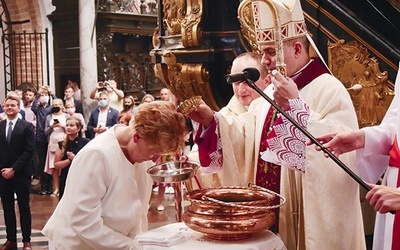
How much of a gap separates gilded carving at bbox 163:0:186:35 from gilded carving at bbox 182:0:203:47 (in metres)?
0.05

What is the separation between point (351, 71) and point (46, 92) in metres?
7.95

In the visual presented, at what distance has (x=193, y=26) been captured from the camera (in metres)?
4.69

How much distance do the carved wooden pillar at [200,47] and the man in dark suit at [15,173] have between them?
9.53ft

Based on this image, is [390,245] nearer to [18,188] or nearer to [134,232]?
[134,232]

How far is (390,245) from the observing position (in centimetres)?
289

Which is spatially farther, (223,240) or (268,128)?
(268,128)

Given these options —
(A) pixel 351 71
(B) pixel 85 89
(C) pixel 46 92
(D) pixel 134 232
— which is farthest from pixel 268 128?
(B) pixel 85 89

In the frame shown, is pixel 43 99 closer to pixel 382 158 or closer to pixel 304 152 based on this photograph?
pixel 304 152

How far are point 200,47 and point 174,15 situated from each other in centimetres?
32

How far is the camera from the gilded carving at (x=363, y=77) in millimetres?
4434

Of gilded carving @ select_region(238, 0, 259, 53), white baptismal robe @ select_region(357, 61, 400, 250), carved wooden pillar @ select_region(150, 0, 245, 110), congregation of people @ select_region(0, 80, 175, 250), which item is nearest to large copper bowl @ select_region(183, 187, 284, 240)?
white baptismal robe @ select_region(357, 61, 400, 250)

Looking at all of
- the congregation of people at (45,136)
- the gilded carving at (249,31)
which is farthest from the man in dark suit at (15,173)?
A: the gilded carving at (249,31)

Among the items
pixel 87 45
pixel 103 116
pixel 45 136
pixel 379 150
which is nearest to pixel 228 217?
pixel 379 150

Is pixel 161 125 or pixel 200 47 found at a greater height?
pixel 200 47
